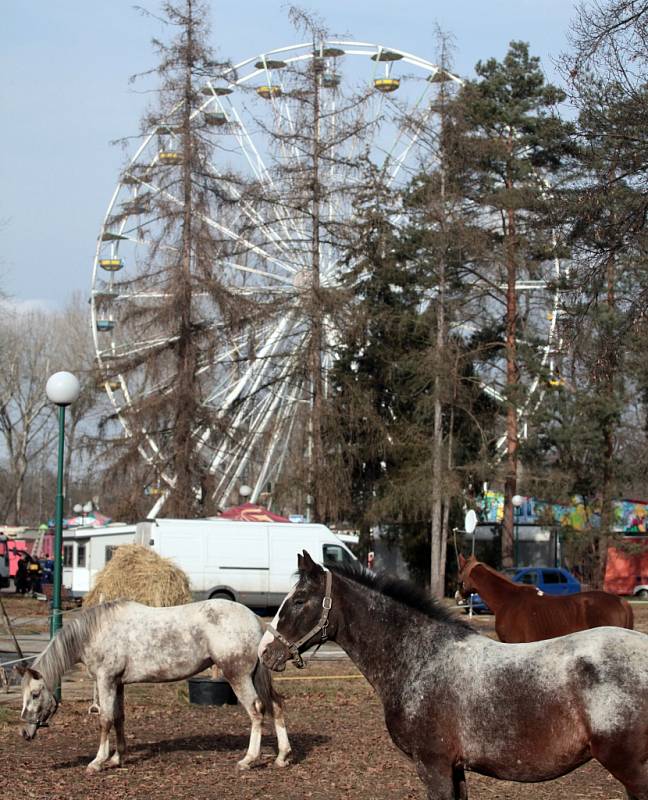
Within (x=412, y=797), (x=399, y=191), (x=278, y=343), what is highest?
(x=399, y=191)

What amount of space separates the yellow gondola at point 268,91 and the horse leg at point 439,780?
33144mm

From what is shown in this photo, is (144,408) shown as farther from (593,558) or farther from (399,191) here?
(593,558)

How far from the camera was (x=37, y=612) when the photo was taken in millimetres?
29266

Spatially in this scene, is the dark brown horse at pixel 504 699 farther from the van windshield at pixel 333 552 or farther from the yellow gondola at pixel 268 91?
the yellow gondola at pixel 268 91

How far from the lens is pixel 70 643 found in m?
9.38

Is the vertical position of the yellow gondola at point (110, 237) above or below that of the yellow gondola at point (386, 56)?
below

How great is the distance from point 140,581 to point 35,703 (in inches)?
381

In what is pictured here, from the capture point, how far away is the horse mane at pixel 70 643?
30.2 ft

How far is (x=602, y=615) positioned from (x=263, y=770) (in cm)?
458

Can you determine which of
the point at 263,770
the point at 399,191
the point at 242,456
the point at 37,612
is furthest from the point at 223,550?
the point at 263,770

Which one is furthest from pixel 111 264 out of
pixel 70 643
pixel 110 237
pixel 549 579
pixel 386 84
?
pixel 70 643

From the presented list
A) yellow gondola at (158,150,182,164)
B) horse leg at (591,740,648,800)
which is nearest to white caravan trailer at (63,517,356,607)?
yellow gondola at (158,150,182,164)

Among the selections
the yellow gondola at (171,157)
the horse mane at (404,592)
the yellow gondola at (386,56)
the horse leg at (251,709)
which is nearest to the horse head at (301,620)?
the horse mane at (404,592)

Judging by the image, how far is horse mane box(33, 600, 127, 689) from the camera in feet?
30.2
